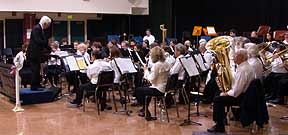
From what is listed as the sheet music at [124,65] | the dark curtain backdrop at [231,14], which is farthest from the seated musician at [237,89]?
the dark curtain backdrop at [231,14]

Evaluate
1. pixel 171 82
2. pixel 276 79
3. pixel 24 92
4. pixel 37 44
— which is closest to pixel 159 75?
pixel 171 82

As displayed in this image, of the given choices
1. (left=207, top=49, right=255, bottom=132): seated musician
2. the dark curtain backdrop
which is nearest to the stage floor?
(left=207, top=49, right=255, bottom=132): seated musician

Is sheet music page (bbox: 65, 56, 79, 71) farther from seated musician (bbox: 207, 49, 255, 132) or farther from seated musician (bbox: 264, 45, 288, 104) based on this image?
seated musician (bbox: 264, 45, 288, 104)

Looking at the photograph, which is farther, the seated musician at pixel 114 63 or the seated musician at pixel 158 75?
the seated musician at pixel 114 63

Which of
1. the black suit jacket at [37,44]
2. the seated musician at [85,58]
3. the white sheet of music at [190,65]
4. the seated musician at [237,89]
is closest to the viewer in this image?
the seated musician at [237,89]

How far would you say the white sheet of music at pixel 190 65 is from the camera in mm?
7564

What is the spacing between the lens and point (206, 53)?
9.67m

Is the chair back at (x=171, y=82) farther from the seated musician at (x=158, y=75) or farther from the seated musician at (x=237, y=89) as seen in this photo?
the seated musician at (x=237, y=89)

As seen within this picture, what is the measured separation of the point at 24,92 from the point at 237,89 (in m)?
5.12

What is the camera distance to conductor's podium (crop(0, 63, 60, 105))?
30.7ft

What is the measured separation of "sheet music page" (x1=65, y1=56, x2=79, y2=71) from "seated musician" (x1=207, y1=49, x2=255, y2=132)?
12.5 ft

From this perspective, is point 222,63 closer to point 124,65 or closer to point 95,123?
point 124,65

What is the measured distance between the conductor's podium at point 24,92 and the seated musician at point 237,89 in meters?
4.50

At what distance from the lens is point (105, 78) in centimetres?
827
